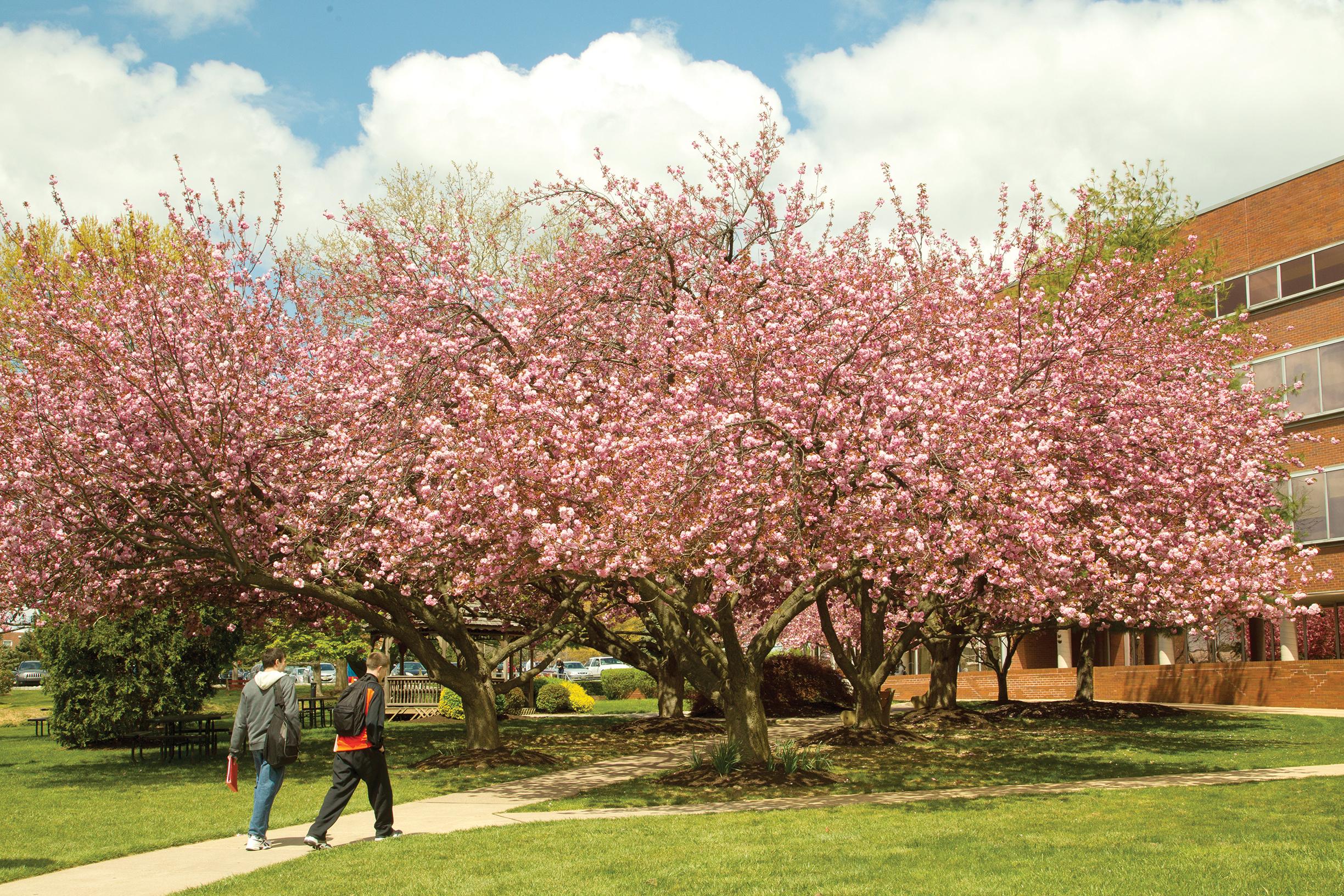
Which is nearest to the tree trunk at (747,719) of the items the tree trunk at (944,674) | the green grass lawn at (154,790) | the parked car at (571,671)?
the green grass lawn at (154,790)

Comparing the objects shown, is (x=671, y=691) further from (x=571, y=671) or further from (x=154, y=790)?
(x=571, y=671)

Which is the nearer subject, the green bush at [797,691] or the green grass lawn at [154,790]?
the green grass lawn at [154,790]

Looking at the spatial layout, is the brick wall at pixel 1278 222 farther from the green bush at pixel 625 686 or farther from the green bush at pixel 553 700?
the green bush at pixel 625 686

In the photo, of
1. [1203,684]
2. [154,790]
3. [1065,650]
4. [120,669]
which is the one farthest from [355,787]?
[1065,650]

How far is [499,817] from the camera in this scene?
1156cm

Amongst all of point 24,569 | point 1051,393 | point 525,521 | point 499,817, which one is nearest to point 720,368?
point 525,521

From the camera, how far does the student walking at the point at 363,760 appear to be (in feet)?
32.3

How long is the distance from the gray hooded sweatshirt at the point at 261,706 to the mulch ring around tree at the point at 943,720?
50.5ft

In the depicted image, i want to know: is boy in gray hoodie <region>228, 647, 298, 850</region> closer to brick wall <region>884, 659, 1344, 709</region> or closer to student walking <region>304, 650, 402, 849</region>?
student walking <region>304, 650, 402, 849</region>

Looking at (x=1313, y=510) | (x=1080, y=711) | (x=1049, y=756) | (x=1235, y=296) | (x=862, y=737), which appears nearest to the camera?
(x=1049, y=756)

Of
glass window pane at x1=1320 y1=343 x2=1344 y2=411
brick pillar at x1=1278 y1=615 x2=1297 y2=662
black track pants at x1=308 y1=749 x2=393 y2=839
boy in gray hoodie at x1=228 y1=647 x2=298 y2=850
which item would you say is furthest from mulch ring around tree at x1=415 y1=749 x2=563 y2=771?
glass window pane at x1=1320 y1=343 x2=1344 y2=411

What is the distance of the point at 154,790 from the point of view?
48.2 feet

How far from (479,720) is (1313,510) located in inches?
977

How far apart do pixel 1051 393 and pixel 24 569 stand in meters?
13.8
